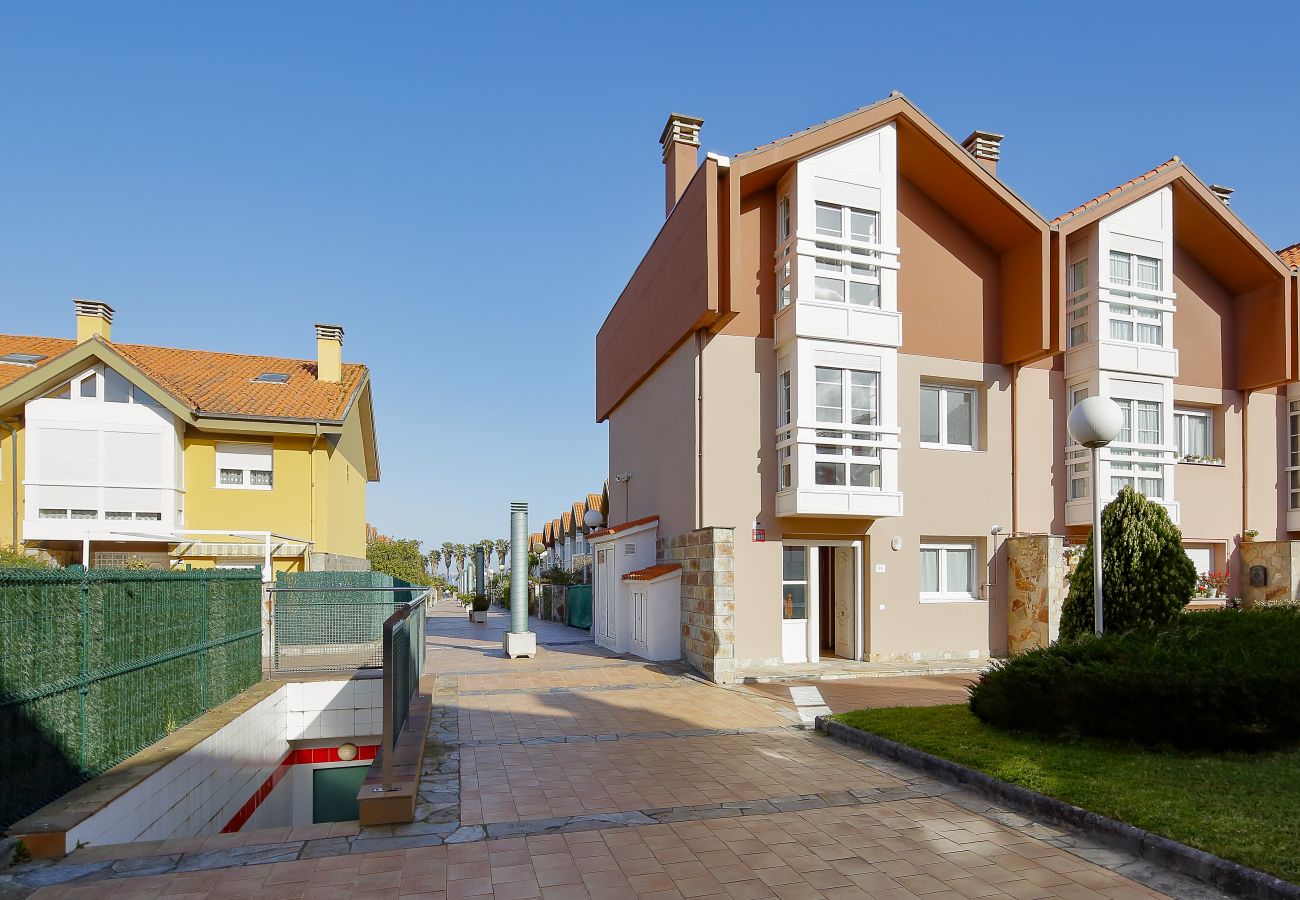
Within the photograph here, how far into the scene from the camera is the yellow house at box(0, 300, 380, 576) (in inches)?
778

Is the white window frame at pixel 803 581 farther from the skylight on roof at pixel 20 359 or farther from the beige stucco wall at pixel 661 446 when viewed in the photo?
the skylight on roof at pixel 20 359

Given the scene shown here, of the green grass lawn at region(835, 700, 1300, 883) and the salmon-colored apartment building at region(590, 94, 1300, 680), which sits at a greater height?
the salmon-colored apartment building at region(590, 94, 1300, 680)

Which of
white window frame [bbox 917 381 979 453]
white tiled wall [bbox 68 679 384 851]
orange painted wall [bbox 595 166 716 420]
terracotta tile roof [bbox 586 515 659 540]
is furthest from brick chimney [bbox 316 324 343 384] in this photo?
white window frame [bbox 917 381 979 453]

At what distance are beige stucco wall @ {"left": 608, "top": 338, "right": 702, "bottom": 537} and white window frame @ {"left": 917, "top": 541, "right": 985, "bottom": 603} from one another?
4.87m

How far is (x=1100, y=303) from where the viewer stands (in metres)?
16.1

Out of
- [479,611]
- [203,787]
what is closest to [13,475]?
[479,611]

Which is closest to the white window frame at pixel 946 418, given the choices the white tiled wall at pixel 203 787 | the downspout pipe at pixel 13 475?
the white tiled wall at pixel 203 787

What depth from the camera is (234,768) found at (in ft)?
30.1

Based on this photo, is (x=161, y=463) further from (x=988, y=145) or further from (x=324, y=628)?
(x=988, y=145)

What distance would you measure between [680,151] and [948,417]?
796 centimetres

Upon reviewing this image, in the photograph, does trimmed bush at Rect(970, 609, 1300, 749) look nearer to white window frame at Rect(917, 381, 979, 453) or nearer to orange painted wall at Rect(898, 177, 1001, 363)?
white window frame at Rect(917, 381, 979, 453)

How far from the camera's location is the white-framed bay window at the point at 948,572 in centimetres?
1552

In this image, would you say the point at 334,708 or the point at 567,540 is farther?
the point at 567,540

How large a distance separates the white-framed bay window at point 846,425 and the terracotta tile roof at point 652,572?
3.12 meters
